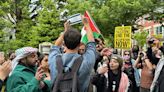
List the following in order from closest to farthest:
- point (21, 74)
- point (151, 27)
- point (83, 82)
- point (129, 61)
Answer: point (83, 82) < point (21, 74) < point (129, 61) < point (151, 27)

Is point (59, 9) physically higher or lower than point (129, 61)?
lower

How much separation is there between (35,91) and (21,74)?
0.97ft

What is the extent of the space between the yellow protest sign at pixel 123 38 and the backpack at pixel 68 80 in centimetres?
817

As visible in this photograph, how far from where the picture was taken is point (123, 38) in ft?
42.4

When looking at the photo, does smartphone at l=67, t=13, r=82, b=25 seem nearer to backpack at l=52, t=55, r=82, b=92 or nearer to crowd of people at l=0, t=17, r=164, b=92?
crowd of people at l=0, t=17, r=164, b=92

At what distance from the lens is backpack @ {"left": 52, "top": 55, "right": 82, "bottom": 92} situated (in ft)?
14.1

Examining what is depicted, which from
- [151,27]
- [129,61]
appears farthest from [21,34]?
[151,27]

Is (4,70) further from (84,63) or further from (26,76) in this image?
(84,63)

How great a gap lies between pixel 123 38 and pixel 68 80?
28.7 feet

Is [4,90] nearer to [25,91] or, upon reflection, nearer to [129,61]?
[25,91]

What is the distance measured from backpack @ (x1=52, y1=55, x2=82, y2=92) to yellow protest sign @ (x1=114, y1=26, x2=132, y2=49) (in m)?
8.17

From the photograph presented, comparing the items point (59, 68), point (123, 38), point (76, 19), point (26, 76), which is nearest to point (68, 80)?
point (59, 68)

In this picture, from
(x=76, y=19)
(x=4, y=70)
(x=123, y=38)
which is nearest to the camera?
(x=4, y=70)

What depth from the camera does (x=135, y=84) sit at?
960cm
